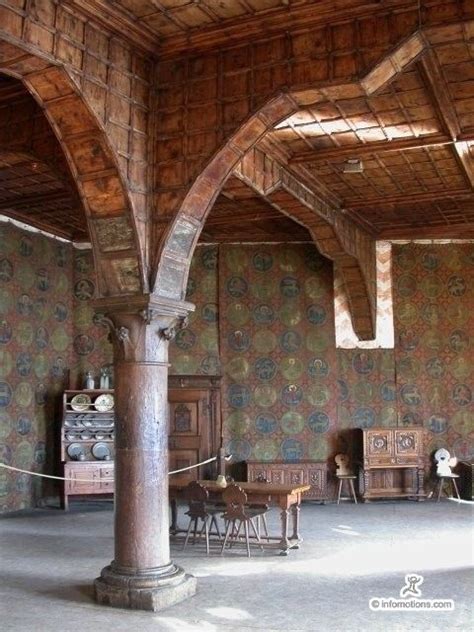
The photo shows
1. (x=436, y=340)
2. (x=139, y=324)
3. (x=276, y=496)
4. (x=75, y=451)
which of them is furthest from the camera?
(x=436, y=340)

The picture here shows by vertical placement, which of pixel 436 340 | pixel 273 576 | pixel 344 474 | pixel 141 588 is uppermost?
pixel 436 340

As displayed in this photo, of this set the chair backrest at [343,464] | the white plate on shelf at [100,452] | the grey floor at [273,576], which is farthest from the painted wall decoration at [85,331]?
the chair backrest at [343,464]

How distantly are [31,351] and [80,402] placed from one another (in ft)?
3.59

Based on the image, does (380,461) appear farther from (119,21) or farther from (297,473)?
(119,21)

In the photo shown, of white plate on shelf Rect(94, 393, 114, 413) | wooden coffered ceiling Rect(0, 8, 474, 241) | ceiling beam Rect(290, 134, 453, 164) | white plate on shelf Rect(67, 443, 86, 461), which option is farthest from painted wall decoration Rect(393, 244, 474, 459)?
white plate on shelf Rect(67, 443, 86, 461)

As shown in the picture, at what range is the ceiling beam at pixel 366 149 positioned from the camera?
7.86 metres

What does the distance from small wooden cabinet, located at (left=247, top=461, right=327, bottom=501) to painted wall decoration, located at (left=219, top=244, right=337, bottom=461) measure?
29cm

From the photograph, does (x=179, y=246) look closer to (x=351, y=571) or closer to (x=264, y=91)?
(x=264, y=91)

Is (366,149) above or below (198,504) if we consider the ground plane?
above

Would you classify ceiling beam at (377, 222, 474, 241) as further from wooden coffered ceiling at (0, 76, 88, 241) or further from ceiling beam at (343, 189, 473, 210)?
wooden coffered ceiling at (0, 76, 88, 241)

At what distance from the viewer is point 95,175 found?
593cm

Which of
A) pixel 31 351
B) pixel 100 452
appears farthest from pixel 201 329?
pixel 31 351

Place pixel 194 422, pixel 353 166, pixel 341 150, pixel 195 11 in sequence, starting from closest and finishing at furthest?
pixel 195 11 < pixel 341 150 < pixel 353 166 < pixel 194 422

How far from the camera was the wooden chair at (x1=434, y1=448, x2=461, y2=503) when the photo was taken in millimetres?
11500
